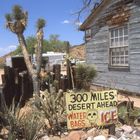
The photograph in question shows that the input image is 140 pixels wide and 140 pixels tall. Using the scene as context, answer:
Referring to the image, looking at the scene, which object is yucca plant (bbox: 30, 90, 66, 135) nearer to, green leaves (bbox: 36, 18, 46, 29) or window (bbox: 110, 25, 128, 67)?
green leaves (bbox: 36, 18, 46, 29)

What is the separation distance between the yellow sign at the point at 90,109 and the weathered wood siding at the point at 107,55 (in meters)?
4.06

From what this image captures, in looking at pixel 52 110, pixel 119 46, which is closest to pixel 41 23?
pixel 52 110

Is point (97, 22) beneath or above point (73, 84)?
above

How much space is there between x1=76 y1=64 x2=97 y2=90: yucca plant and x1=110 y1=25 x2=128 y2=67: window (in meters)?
1.71

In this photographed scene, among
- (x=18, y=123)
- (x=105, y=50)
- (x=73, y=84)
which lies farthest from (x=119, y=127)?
(x=105, y=50)

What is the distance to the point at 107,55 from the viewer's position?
1412 centimetres

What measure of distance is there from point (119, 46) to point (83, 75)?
2.54 m

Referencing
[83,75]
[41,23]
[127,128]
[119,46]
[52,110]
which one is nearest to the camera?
[127,128]

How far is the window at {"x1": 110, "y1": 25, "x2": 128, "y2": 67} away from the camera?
42.3ft

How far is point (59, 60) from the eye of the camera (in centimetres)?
3747

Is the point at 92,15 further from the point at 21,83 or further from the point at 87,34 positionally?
the point at 21,83

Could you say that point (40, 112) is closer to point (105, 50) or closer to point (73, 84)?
point (73, 84)

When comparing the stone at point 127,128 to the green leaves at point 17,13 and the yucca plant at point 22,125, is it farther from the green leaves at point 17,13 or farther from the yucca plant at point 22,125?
the green leaves at point 17,13

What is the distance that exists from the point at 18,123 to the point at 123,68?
24.2ft
